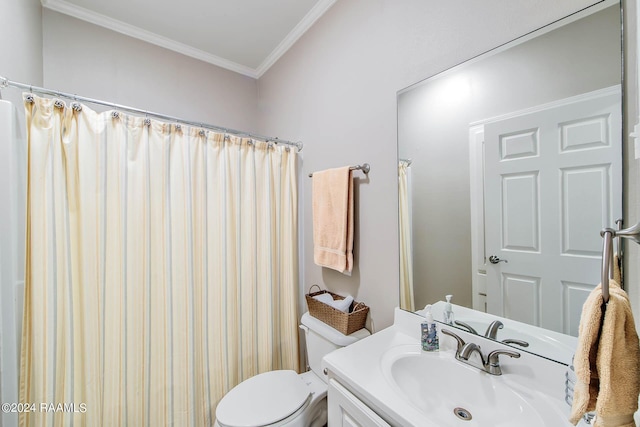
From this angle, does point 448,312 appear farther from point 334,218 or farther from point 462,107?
point 462,107

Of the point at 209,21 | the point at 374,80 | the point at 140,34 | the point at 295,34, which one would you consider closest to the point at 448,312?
the point at 374,80

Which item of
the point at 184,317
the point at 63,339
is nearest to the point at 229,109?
the point at 184,317

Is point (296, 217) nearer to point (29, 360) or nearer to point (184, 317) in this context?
point (184, 317)

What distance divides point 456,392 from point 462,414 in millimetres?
69

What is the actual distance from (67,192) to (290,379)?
1.41m

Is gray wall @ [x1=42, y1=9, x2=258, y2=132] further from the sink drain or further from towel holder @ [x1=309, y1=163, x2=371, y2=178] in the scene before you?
the sink drain

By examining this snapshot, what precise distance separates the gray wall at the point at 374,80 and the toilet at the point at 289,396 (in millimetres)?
264

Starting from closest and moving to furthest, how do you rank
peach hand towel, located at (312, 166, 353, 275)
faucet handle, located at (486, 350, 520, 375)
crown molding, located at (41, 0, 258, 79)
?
faucet handle, located at (486, 350, 520, 375)
peach hand towel, located at (312, 166, 353, 275)
crown molding, located at (41, 0, 258, 79)

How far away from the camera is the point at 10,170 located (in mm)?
943

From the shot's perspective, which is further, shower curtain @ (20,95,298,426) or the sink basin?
shower curtain @ (20,95,298,426)

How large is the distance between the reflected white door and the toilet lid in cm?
98

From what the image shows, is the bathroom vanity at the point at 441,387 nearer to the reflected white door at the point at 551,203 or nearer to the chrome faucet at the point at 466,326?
the chrome faucet at the point at 466,326

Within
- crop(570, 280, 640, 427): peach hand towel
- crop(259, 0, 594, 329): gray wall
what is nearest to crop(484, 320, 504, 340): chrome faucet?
crop(259, 0, 594, 329): gray wall

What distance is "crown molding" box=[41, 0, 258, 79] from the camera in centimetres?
156
